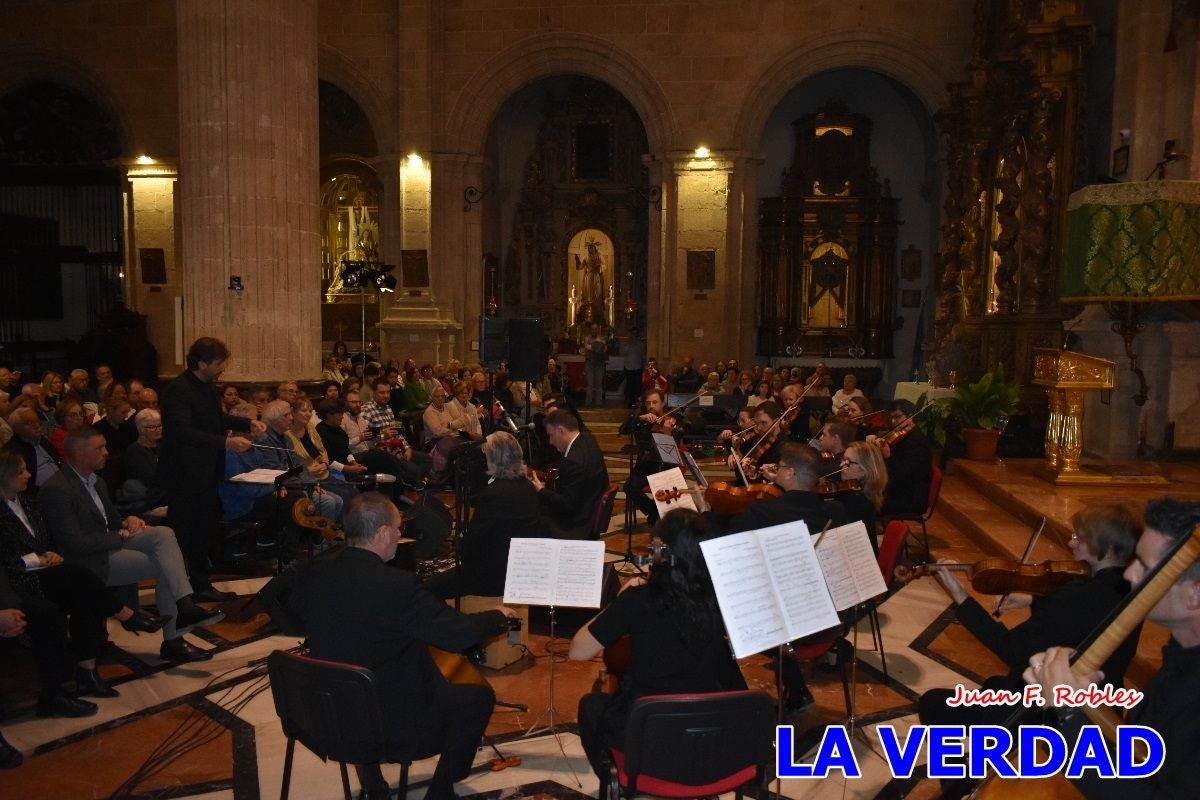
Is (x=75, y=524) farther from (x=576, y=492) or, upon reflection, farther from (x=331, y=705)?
(x=576, y=492)

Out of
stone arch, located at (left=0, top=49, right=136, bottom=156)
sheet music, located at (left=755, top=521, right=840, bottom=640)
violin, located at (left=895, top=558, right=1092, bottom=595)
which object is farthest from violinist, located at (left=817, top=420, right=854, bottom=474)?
stone arch, located at (left=0, top=49, right=136, bottom=156)

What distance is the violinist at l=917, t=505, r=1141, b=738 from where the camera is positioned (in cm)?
335

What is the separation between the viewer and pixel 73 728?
460 cm

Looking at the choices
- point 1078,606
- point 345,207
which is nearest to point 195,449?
point 1078,606

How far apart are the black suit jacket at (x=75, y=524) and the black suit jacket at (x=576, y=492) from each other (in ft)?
8.49

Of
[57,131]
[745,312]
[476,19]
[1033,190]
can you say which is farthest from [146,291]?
[1033,190]

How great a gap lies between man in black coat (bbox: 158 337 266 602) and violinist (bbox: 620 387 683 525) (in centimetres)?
329

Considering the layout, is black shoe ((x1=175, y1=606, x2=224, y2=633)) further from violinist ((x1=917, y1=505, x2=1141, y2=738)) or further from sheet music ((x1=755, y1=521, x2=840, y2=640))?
violinist ((x1=917, y1=505, x2=1141, y2=738))

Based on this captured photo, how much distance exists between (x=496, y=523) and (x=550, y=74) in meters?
14.1

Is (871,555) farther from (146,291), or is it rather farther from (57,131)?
(57,131)

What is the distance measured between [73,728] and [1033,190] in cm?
1092

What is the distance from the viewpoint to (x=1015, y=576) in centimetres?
390

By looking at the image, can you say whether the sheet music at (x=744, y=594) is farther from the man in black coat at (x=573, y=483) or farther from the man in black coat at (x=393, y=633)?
the man in black coat at (x=573, y=483)

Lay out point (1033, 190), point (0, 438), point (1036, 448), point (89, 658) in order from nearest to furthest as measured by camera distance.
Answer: point (89, 658) → point (0, 438) → point (1036, 448) → point (1033, 190)
